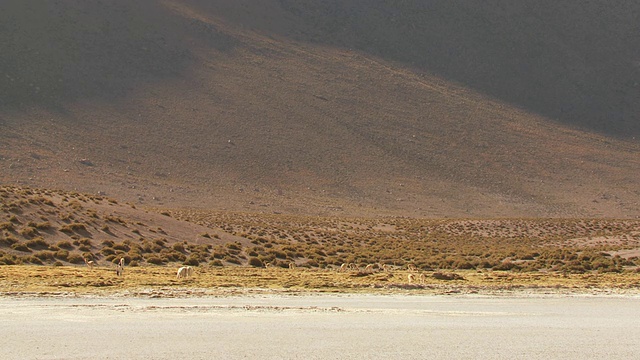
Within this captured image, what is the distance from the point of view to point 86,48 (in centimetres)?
8175

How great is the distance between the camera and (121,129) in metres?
70.2

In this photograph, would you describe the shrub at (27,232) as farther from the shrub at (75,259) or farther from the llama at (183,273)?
the llama at (183,273)

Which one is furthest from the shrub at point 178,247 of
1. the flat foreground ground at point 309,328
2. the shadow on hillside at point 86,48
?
the shadow on hillside at point 86,48

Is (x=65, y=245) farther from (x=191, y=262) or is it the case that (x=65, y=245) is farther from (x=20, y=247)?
(x=191, y=262)

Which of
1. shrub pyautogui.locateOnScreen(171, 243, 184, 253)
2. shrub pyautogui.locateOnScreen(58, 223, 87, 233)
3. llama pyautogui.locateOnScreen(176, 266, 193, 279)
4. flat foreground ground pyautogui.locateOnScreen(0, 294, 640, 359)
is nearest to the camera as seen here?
flat foreground ground pyautogui.locateOnScreen(0, 294, 640, 359)

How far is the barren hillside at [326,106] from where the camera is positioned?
214 ft

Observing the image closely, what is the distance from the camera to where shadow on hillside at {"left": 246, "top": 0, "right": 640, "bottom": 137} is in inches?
3467

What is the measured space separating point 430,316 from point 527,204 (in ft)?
175

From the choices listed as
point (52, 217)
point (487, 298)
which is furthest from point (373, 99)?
point (487, 298)

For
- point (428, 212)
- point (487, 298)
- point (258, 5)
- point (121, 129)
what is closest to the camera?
point (487, 298)

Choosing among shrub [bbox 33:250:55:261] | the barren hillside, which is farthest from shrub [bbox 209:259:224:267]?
the barren hillside

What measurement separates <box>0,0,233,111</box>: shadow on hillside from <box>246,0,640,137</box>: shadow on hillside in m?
14.2

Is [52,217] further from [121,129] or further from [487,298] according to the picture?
[121,129]

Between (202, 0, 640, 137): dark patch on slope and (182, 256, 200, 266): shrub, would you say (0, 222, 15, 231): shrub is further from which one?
(202, 0, 640, 137): dark patch on slope
